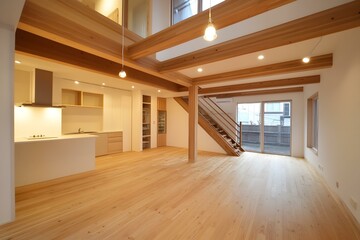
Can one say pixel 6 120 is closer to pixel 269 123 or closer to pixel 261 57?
pixel 261 57

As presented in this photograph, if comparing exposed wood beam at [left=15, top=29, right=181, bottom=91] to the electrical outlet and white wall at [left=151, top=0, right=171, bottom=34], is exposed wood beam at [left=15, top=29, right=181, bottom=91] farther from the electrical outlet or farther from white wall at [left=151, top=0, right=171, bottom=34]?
the electrical outlet

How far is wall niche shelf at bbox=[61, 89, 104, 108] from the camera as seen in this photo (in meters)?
5.53

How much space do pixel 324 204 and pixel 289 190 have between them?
0.58 metres

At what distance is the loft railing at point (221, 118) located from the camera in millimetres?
7328

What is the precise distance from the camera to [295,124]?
243 inches

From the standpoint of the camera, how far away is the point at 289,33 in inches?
91.4

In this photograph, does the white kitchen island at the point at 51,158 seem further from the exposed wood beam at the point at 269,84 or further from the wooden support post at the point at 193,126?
the exposed wood beam at the point at 269,84

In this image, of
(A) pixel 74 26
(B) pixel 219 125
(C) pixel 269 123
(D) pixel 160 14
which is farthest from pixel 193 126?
(A) pixel 74 26

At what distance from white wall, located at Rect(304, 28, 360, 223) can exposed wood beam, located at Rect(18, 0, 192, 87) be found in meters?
3.67

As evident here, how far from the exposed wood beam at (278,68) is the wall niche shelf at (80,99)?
4.40 metres

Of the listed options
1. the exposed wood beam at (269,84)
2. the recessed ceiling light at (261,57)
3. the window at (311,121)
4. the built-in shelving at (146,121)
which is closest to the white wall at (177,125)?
the built-in shelving at (146,121)

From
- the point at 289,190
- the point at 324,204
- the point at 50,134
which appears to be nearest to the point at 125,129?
the point at 50,134

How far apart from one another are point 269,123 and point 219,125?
2.13 metres

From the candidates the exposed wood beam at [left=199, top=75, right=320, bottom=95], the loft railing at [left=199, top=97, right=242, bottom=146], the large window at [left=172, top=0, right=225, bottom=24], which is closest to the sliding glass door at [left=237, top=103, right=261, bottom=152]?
the loft railing at [left=199, top=97, right=242, bottom=146]
